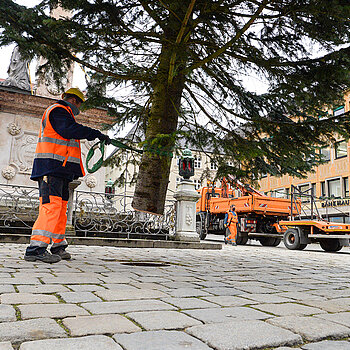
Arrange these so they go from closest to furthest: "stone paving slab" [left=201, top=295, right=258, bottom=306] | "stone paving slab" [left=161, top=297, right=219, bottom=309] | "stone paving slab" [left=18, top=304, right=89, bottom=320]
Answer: "stone paving slab" [left=18, top=304, right=89, bottom=320] < "stone paving slab" [left=161, top=297, right=219, bottom=309] < "stone paving slab" [left=201, top=295, right=258, bottom=306]

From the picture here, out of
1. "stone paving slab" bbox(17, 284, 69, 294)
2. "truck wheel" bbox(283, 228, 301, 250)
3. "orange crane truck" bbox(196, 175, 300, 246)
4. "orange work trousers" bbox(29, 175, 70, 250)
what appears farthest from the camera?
"orange crane truck" bbox(196, 175, 300, 246)

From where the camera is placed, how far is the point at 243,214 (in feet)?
55.8

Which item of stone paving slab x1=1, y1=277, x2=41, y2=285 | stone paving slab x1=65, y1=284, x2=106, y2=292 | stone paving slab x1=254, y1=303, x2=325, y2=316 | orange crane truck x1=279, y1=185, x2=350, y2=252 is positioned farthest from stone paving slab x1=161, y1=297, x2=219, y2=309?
orange crane truck x1=279, y1=185, x2=350, y2=252

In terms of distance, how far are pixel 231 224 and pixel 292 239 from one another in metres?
2.94

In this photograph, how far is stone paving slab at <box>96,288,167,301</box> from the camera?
2.77 meters

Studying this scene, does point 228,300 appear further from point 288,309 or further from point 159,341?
point 159,341

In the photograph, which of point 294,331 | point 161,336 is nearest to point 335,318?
point 294,331

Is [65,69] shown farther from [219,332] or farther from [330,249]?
[330,249]

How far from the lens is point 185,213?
10.5 m

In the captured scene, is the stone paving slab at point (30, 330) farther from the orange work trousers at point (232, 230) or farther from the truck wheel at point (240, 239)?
the truck wheel at point (240, 239)

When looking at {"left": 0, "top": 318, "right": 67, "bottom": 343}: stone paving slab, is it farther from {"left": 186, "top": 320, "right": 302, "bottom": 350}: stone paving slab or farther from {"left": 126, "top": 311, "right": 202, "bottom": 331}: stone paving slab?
{"left": 186, "top": 320, "right": 302, "bottom": 350}: stone paving slab

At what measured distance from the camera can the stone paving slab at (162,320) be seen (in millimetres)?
2037

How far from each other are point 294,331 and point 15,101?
39.8ft

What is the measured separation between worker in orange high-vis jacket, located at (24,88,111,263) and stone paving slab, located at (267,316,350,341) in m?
3.16
